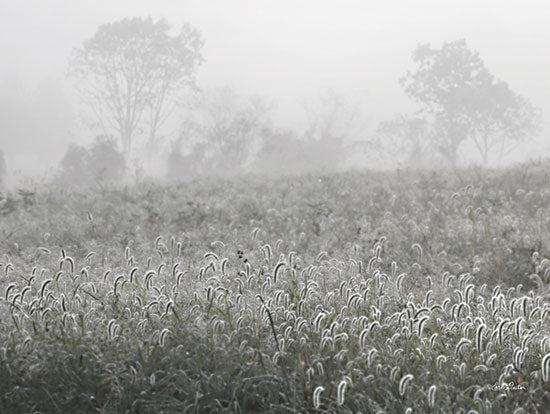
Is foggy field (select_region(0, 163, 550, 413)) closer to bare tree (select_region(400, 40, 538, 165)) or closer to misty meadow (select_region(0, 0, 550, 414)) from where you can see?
misty meadow (select_region(0, 0, 550, 414))

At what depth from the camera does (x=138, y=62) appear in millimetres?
43719

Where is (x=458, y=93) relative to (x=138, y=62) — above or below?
below

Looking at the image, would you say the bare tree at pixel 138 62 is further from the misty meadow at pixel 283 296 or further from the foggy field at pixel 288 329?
the foggy field at pixel 288 329

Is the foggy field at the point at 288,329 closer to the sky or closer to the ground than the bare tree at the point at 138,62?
closer to the ground

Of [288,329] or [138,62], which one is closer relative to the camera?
[288,329]

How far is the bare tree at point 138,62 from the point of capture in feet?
142

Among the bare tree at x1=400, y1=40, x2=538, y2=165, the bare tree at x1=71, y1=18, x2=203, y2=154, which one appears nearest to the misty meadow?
the bare tree at x1=71, y1=18, x2=203, y2=154

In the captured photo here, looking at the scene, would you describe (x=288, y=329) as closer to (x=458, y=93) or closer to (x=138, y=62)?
(x=138, y=62)

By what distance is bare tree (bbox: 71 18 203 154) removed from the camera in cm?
4338

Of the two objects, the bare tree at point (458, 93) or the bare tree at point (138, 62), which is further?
the bare tree at point (458, 93)

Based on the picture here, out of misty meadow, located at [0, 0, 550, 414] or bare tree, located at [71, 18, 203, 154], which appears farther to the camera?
bare tree, located at [71, 18, 203, 154]

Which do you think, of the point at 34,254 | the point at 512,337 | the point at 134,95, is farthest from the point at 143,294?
the point at 134,95

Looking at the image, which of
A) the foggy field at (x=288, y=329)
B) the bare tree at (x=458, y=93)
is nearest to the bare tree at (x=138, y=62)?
the bare tree at (x=458, y=93)

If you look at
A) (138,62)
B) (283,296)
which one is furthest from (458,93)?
(283,296)
